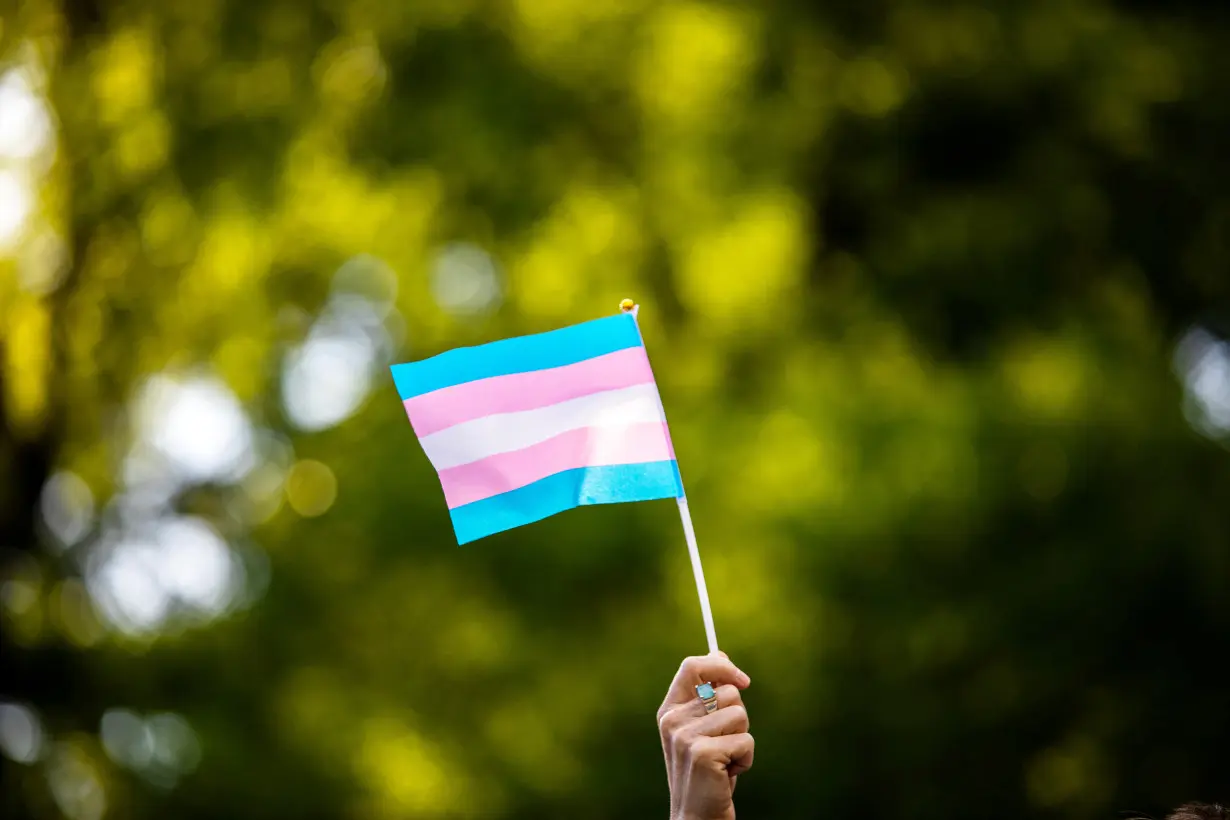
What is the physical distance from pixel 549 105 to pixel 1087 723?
3689mm

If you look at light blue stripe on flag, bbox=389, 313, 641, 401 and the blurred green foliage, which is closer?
light blue stripe on flag, bbox=389, 313, 641, 401

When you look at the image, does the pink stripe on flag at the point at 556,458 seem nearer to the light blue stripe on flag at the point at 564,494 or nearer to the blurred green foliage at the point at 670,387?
the light blue stripe on flag at the point at 564,494

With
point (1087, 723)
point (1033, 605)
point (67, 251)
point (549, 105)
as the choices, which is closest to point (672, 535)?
point (1033, 605)

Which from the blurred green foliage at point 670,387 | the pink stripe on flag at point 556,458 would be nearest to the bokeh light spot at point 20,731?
the blurred green foliage at point 670,387

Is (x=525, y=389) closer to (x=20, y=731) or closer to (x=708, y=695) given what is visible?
(x=708, y=695)

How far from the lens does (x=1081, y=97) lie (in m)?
6.18

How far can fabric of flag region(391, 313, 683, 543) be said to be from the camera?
245cm

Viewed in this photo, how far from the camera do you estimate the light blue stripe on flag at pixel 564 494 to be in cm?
243

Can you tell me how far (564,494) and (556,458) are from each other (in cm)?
7

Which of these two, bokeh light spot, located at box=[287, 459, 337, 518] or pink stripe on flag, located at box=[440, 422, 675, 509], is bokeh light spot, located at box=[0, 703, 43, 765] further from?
pink stripe on flag, located at box=[440, 422, 675, 509]

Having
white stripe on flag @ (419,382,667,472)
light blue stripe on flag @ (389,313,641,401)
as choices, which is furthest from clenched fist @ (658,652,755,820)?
light blue stripe on flag @ (389,313,641,401)

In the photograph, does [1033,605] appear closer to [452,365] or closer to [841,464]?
[841,464]

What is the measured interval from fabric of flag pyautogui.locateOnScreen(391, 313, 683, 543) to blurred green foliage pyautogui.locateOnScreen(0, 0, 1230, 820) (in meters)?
2.93

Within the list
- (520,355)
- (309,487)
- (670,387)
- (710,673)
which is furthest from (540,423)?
(309,487)
